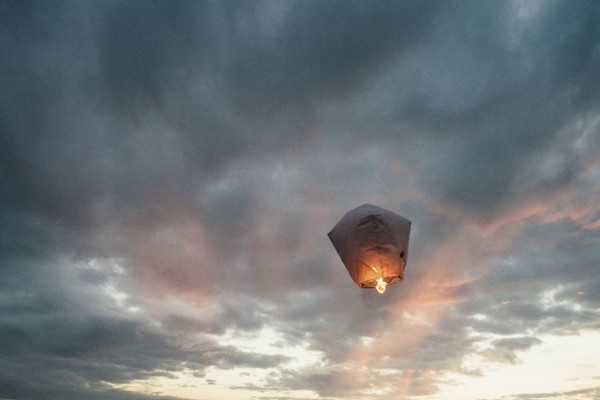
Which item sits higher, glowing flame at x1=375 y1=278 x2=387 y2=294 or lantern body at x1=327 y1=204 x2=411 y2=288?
lantern body at x1=327 y1=204 x2=411 y2=288

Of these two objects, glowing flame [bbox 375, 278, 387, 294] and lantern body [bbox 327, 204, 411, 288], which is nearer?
lantern body [bbox 327, 204, 411, 288]

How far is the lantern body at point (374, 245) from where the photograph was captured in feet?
50.3

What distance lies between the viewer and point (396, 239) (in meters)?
15.6

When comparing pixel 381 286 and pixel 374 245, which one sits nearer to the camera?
pixel 374 245

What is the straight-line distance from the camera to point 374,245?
1541cm

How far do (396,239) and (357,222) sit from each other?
66.4 inches

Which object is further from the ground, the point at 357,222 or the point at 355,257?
the point at 357,222

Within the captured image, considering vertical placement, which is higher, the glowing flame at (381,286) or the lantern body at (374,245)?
the lantern body at (374,245)

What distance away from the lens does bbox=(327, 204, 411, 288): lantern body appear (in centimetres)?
1533

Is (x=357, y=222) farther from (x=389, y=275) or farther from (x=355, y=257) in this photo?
(x=389, y=275)

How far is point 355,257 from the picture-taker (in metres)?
15.6

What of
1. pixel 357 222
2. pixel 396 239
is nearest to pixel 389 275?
pixel 396 239

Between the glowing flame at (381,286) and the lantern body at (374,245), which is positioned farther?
the glowing flame at (381,286)

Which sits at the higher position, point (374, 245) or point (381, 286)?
point (374, 245)
